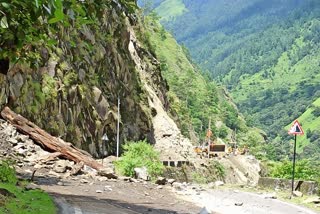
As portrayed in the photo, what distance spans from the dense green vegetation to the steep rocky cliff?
3154mm

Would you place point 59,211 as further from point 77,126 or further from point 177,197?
point 77,126

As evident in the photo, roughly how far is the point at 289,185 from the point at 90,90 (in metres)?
18.9

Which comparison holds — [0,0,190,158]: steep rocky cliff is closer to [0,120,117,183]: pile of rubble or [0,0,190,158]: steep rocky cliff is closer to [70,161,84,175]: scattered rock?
[0,120,117,183]: pile of rubble

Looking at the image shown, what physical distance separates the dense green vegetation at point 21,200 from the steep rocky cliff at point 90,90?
3.15 metres

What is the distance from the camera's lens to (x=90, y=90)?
38500 millimetres

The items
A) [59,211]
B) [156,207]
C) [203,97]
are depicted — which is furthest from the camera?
[203,97]

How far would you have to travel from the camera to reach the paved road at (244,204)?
16.5m

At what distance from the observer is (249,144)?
11875 centimetres

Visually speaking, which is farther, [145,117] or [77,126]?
[145,117]

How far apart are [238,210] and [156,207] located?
3.38 meters

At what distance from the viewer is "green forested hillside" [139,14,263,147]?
427 ft

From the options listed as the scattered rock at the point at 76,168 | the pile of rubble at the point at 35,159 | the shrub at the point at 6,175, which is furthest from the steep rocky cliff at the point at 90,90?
the scattered rock at the point at 76,168

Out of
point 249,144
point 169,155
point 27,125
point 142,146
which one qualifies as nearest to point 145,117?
point 169,155

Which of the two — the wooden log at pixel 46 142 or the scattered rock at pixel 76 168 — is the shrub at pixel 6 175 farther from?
the wooden log at pixel 46 142
